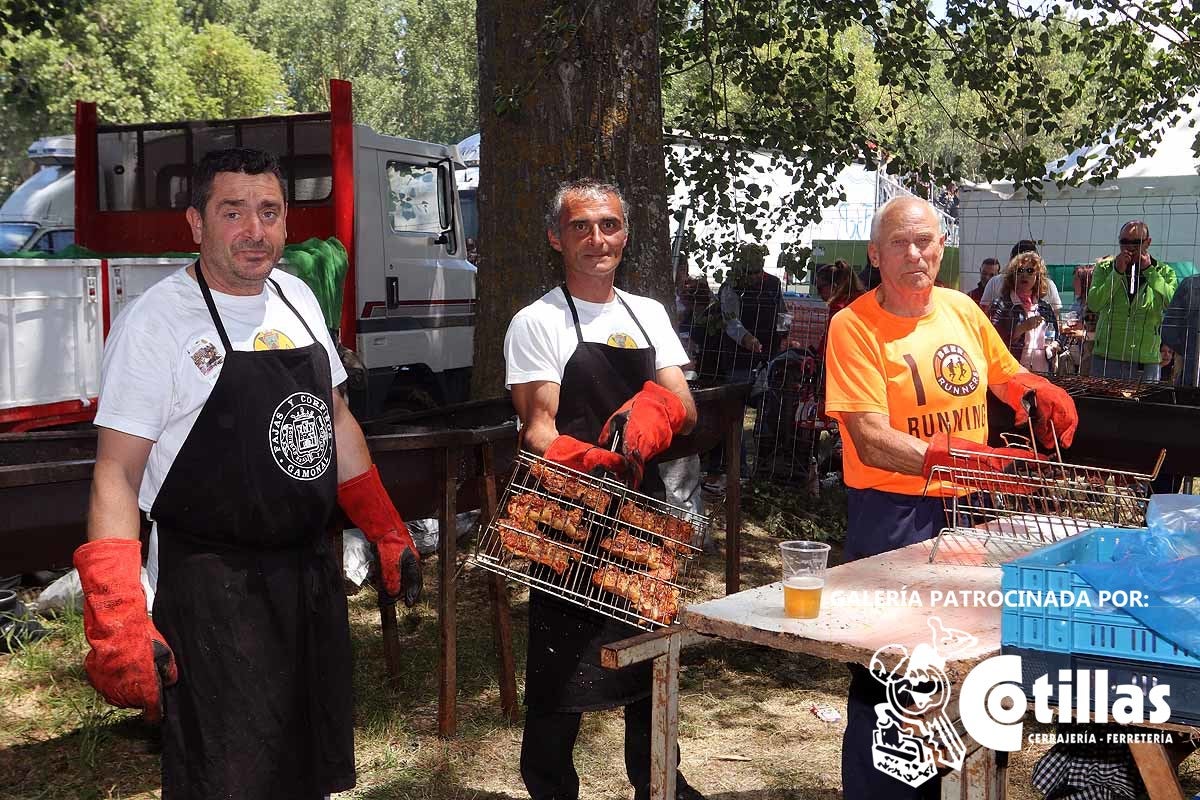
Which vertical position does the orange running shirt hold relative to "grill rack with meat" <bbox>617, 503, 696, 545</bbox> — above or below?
above

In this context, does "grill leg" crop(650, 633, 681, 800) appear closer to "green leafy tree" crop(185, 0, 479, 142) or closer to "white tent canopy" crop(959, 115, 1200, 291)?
"white tent canopy" crop(959, 115, 1200, 291)

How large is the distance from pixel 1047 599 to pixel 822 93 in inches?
252

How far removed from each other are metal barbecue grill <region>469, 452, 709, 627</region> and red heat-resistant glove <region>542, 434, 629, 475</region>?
0.03 meters

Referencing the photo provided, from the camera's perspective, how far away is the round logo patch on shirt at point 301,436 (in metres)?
2.69

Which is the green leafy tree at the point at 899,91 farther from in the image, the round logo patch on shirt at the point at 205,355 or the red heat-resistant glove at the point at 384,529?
the round logo patch on shirt at the point at 205,355

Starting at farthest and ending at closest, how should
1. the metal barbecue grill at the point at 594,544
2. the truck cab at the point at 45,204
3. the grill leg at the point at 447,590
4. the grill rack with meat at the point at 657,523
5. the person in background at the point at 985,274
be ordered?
the truck cab at the point at 45,204
the person in background at the point at 985,274
the grill leg at the point at 447,590
the grill rack with meat at the point at 657,523
the metal barbecue grill at the point at 594,544

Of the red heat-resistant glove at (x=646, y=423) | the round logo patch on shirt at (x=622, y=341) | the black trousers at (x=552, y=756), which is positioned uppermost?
the round logo patch on shirt at (x=622, y=341)

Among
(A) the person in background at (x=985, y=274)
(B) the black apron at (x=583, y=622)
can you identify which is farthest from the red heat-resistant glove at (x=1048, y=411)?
(A) the person in background at (x=985, y=274)

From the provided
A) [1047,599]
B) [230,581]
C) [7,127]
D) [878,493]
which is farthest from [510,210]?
[7,127]

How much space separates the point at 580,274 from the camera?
11.3 feet

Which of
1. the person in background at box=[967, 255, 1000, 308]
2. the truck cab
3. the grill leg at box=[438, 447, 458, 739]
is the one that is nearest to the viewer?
the grill leg at box=[438, 447, 458, 739]

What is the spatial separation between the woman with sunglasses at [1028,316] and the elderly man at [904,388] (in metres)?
5.89

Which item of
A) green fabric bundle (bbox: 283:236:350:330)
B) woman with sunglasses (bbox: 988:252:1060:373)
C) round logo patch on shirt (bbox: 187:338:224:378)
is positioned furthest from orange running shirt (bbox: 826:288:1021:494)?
woman with sunglasses (bbox: 988:252:1060:373)

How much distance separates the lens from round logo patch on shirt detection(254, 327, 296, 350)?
2.72 metres
